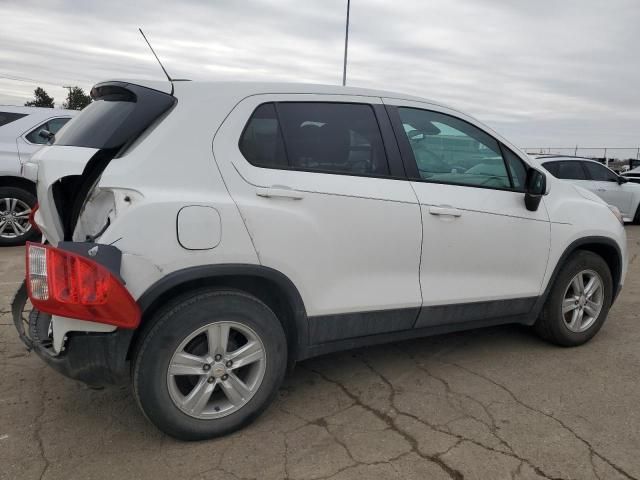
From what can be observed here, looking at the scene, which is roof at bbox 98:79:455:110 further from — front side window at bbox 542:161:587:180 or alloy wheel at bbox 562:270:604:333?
front side window at bbox 542:161:587:180

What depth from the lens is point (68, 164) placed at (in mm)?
2662

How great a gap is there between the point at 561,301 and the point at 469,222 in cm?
119

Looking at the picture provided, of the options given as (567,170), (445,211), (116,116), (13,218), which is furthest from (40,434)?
(567,170)

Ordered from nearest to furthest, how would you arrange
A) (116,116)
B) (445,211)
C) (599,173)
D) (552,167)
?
(116,116) < (445,211) < (552,167) < (599,173)

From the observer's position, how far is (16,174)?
23.9 ft

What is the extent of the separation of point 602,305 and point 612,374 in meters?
0.69

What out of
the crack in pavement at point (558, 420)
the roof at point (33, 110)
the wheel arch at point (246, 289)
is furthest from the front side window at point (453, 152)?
the roof at point (33, 110)

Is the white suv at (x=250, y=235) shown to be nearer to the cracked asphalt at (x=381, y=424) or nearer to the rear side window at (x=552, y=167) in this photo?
the cracked asphalt at (x=381, y=424)

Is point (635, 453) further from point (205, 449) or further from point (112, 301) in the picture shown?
point (112, 301)

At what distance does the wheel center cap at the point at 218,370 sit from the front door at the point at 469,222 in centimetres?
127

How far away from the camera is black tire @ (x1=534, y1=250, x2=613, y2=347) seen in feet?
12.9

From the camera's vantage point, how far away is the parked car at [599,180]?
1033 centimetres

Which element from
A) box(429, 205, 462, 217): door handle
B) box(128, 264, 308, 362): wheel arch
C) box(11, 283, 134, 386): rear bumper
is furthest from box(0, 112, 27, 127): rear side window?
box(429, 205, 462, 217): door handle

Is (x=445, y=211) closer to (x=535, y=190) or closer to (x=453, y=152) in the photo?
(x=453, y=152)
